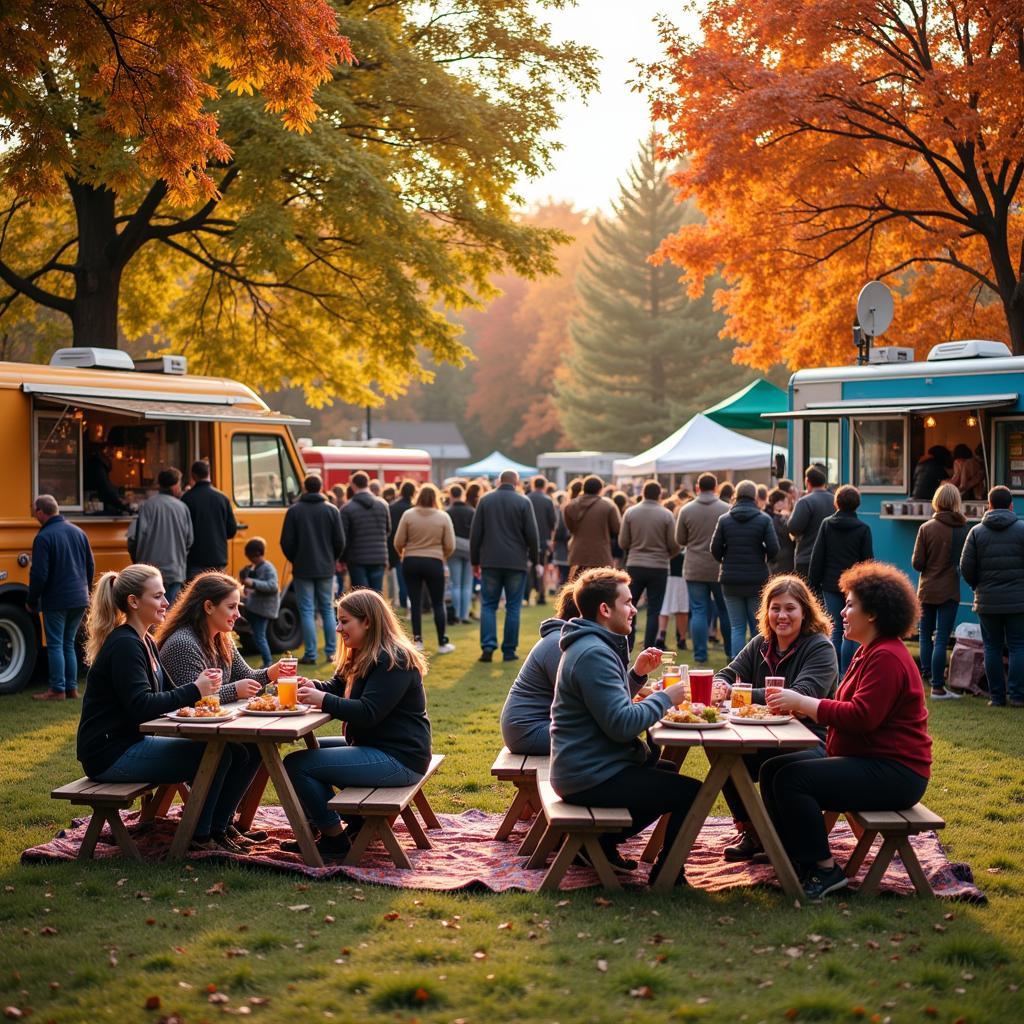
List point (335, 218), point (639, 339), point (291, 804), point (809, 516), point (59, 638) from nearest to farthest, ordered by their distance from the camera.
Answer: point (291, 804), point (59, 638), point (809, 516), point (335, 218), point (639, 339)

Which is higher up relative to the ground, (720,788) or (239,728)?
(239,728)

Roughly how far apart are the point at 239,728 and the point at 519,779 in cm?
147

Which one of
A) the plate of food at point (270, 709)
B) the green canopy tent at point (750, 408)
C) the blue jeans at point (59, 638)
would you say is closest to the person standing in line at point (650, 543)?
the blue jeans at point (59, 638)

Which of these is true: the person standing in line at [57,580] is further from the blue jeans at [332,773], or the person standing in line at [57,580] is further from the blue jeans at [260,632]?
the blue jeans at [332,773]

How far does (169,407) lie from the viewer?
12820mm

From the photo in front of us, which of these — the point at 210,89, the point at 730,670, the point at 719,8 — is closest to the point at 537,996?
the point at 730,670

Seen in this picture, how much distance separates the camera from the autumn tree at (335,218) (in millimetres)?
16125

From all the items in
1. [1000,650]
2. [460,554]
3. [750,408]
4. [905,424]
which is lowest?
[1000,650]

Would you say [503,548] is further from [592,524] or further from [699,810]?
[699,810]

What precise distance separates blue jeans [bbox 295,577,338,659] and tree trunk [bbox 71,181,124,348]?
5.90 meters

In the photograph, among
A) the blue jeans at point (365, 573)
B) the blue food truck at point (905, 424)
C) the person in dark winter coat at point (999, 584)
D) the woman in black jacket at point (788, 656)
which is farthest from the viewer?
the blue jeans at point (365, 573)

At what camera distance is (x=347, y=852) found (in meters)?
6.42

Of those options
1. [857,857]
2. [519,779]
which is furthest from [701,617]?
[857,857]

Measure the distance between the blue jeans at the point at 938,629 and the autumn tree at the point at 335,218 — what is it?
817cm
